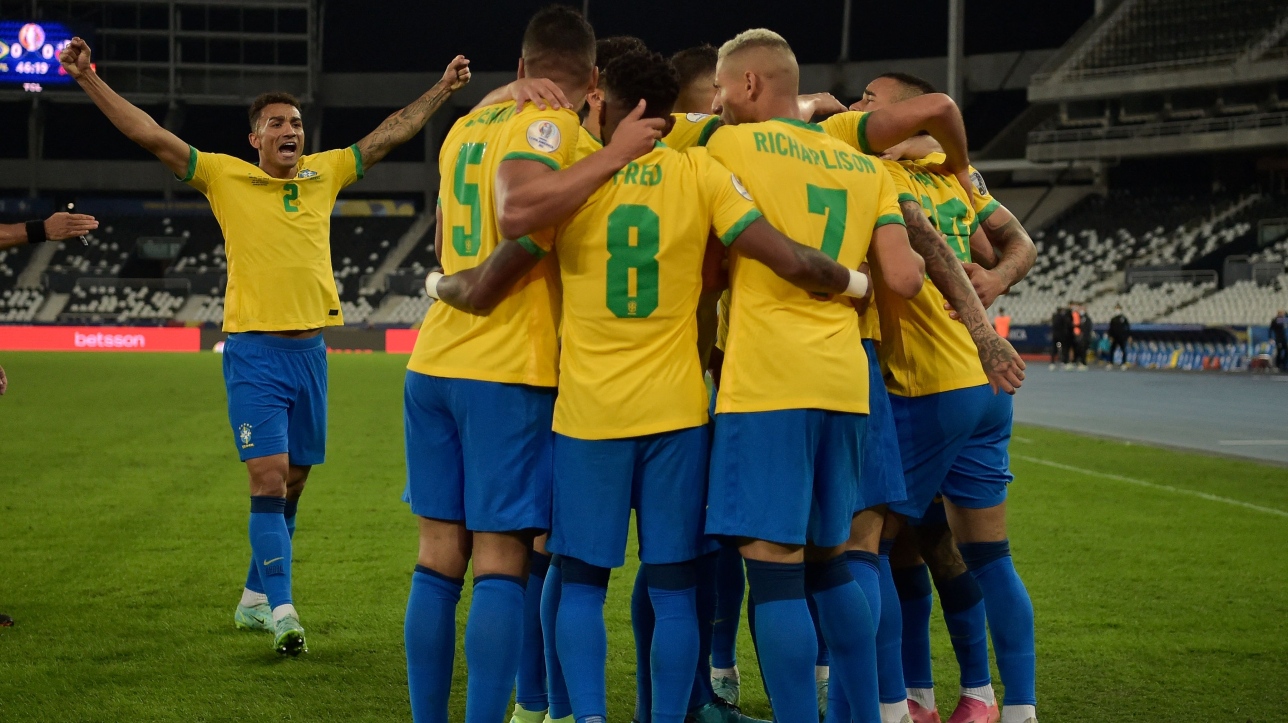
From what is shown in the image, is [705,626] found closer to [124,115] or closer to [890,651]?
[890,651]

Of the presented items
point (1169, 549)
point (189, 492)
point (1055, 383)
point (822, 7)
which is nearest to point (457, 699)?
point (1169, 549)

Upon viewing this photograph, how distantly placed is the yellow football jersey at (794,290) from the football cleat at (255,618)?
9.98 feet

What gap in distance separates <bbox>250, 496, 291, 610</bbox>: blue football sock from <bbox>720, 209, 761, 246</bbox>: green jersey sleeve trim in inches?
115

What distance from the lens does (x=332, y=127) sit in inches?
2055

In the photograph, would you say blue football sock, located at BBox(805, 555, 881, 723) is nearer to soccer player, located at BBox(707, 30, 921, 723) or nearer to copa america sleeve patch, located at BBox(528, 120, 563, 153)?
soccer player, located at BBox(707, 30, 921, 723)

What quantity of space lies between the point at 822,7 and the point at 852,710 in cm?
4810

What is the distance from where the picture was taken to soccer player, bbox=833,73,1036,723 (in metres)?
3.96

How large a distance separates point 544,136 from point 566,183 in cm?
21

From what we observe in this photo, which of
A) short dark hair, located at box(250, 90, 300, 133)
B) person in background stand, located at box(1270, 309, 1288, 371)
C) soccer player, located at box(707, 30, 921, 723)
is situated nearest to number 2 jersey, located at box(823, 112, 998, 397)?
soccer player, located at box(707, 30, 921, 723)

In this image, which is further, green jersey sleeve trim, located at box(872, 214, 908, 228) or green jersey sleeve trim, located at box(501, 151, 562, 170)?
green jersey sleeve trim, located at box(872, 214, 908, 228)

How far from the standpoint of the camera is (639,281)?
11.3 feet

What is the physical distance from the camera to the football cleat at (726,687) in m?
4.58

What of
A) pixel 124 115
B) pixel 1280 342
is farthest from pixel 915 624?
pixel 1280 342

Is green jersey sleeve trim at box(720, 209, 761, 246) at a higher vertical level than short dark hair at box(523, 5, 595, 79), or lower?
lower
